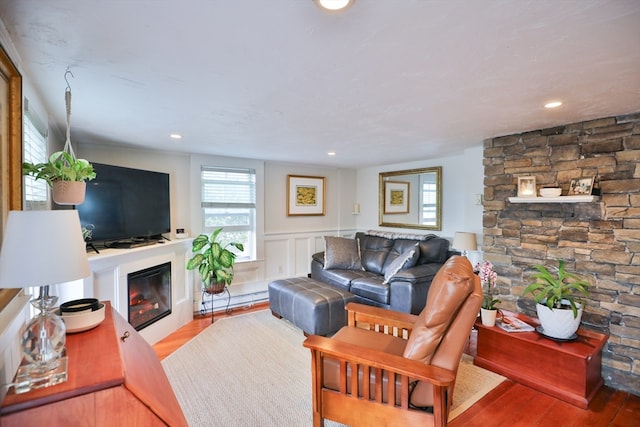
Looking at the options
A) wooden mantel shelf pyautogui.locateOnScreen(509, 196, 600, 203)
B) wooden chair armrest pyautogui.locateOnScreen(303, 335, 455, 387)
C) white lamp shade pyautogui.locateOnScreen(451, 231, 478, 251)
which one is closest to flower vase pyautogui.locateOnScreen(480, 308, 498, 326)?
white lamp shade pyautogui.locateOnScreen(451, 231, 478, 251)

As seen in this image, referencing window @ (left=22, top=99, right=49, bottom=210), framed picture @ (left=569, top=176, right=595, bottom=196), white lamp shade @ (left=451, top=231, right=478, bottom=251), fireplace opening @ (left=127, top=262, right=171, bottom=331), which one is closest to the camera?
window @ (left=22, top=99, right=49, bottom=210)

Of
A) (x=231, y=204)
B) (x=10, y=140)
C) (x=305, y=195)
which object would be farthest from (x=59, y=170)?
(x=305, y=195)

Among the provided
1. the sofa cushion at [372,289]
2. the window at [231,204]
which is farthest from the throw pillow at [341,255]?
the window at [231,204]

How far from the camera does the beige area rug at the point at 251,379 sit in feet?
6.84

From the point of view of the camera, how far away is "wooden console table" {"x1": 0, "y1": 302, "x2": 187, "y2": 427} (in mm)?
858

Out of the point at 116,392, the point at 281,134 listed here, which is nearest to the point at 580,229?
the point at 281,134

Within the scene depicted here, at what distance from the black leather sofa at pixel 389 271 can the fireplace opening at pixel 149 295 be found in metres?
2.08

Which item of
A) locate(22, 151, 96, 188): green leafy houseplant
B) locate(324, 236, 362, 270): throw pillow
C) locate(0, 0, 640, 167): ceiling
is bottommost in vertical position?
locate(324, 236, 362, 270): throw pillow

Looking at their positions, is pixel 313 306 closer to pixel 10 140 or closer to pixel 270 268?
pixel 270 268

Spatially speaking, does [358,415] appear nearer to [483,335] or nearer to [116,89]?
[483,335]

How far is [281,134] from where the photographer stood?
2.98 metres

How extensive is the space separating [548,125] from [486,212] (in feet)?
3.21

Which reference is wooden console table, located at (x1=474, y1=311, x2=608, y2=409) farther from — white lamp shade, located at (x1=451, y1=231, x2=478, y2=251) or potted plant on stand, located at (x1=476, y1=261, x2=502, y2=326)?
white lamp shade, located at (x1=451, y1=231, x2=478, y2=251)

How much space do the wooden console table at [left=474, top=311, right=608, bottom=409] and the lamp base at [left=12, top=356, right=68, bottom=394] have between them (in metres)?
2.87
